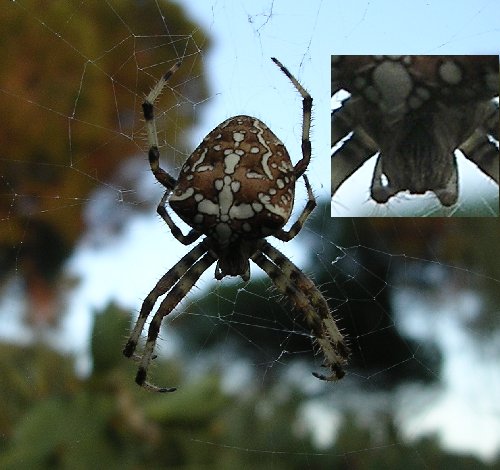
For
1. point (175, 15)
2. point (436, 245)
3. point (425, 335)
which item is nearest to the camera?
point (175, 15)

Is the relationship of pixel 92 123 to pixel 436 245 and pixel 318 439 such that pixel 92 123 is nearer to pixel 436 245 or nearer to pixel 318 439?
pixel 318 439

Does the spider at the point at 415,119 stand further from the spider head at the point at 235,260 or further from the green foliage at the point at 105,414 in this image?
the green foliage at the point at 105,414

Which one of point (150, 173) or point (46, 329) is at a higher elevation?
point (150, 173)

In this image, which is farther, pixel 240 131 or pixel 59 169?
pixel 59 169

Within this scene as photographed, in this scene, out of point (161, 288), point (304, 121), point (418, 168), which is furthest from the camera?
point (418, 168)

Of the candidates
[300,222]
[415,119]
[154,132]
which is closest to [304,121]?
[300,222]

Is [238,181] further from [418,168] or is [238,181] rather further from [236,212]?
[418,168]

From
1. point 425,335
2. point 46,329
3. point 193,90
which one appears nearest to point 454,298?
point 425,335
